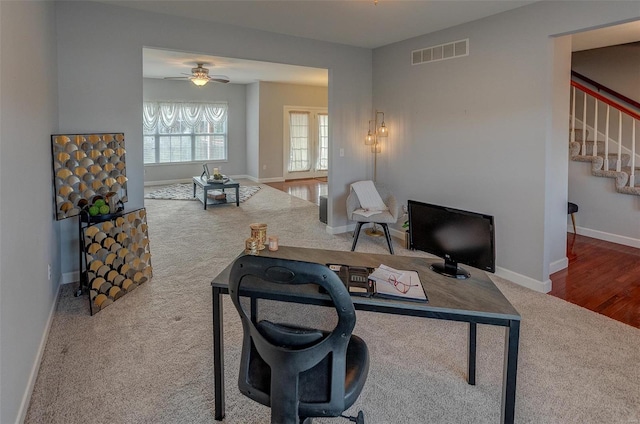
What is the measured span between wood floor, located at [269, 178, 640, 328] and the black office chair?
113 inches

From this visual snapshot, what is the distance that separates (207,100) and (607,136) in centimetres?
877

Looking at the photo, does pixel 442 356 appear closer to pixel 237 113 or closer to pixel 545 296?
pixel 545 296

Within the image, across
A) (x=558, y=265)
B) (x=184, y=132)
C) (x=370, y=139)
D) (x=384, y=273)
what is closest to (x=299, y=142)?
(x=184, y=132)

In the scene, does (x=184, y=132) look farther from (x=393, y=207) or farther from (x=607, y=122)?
(x=607, y=122)

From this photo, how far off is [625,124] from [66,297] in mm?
7180

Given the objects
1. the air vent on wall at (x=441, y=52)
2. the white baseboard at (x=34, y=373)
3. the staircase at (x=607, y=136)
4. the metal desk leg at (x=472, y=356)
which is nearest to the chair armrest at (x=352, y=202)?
the air vent on wall at (x=441, y=52)

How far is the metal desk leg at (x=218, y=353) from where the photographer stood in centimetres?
187

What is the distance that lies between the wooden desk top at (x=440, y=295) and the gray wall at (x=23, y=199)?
38.9 inches

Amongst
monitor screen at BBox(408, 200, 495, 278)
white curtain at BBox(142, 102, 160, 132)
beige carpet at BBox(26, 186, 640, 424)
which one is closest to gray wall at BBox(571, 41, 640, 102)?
beige carpet at BBox(26, 186, 640, 424)

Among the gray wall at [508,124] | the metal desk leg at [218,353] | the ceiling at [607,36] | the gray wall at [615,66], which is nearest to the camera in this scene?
the metal desk leg at [218,353]

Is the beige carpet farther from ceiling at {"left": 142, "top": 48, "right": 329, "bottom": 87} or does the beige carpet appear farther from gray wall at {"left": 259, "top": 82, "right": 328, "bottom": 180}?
gray wall at {"left": 259, "top": 82, "right": 328, "bottom": 180}

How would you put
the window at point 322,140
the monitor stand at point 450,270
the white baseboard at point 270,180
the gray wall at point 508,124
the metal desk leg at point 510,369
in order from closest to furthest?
1. the metal desk leg at point 510,369
2. the monitor stand at point 450,270
3. the gray wall at point 508,124
4. the white baseboard at point 270,180
5. the window at point 322,140

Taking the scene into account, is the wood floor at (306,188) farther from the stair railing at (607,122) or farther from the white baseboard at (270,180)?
the stair railing at (607,122)

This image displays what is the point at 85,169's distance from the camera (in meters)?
3.40
